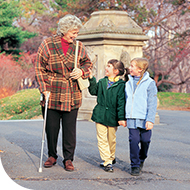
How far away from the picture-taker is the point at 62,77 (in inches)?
173

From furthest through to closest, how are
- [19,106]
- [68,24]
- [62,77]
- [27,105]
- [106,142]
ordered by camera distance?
[27,105]
[19,106]
[106,142]
[62,77]
[68,24]

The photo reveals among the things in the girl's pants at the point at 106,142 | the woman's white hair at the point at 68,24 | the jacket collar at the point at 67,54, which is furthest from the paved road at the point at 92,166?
the woman's white hair at the point at 68,24

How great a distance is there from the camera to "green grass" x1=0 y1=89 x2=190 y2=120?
1217 cm

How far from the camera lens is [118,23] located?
9617 millimetres

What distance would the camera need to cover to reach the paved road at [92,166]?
3887mm

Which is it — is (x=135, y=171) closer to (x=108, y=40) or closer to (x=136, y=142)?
(x=136, y=142)

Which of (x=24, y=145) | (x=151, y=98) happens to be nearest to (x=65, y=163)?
(x=151, y=98)

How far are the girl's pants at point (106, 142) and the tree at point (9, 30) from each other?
22963 mm

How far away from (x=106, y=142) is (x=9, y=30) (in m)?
23.3

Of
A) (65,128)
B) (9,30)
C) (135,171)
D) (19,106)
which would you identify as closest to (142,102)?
(135,171)

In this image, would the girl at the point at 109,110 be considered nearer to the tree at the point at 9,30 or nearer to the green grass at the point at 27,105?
the green grass at the point at 27,105

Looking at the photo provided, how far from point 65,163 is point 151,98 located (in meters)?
1.38

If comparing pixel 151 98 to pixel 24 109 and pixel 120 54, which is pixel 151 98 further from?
pixel 24 109

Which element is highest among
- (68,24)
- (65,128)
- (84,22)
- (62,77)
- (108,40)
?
(84,22)
